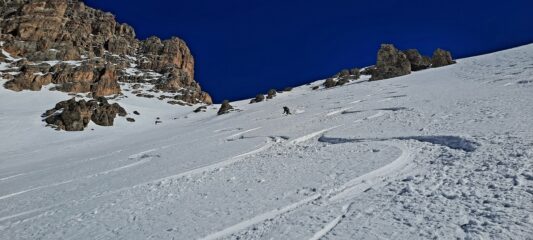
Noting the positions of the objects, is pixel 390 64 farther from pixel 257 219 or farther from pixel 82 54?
pixel 82 54

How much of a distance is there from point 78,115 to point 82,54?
55.7 meters

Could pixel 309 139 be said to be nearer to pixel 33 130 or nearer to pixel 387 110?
pixel 387 110

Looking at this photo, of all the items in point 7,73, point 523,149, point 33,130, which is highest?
point 7,73

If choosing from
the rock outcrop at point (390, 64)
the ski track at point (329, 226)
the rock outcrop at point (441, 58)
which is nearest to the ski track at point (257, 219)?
the ski track at point (329, 226)

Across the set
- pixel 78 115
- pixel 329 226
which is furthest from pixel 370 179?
pixel 78 115

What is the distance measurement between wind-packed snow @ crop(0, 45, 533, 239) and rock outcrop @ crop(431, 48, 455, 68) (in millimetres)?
37960

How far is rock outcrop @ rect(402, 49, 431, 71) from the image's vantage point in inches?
2290

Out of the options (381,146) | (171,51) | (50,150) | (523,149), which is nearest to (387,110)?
(381,146)

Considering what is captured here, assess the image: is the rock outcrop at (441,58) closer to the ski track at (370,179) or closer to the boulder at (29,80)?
the ski track at (370,179)

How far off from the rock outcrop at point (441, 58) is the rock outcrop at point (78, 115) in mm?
46930

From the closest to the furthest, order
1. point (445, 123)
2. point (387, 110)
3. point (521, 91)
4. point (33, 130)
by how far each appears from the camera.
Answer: point (445, 123) → point (521, 91) → point (387, 110) → point (33, 130)

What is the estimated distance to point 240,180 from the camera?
35.9 feet

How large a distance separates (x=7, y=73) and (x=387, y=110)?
245ft

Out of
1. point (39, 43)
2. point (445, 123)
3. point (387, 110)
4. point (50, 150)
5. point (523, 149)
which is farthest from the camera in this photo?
point (39, 43)
